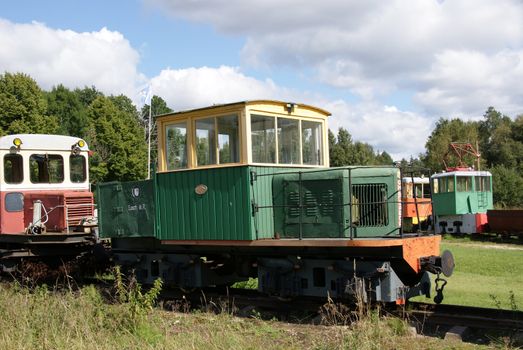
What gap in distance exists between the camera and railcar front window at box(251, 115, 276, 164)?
29.9ft

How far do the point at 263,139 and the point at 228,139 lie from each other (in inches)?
23.0

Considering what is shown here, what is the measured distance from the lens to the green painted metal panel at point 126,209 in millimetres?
10320

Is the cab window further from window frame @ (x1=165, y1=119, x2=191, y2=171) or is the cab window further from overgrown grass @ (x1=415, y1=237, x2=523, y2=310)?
overgrown grass @ (x1=415, y1=237, x2=523, y2=310)

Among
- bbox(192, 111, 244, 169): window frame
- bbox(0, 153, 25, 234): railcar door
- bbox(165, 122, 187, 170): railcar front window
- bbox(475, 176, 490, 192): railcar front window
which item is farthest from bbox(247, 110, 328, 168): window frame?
bbox(475, 176, 490, 192): railcar front window

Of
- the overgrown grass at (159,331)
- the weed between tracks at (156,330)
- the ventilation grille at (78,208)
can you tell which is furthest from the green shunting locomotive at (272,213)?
the ventilation grille at (78,208)

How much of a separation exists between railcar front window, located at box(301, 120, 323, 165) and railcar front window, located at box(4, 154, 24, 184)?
7.37 metres

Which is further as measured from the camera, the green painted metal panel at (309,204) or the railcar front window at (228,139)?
the railcar front window at (228,139)

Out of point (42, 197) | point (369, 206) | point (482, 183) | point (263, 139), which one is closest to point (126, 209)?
point (263, 139)

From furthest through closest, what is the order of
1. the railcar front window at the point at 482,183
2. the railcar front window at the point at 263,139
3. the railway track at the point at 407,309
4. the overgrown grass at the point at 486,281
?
the railcar front window at the point at 482,183 < the overgrown grass at the point at 486,281 < the railcar front window at the point at 263,139 < the railway track at the point at 407,309

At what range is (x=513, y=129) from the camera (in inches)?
2355

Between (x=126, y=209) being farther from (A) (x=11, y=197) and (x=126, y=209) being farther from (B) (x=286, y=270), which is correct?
(A) (x=11, y=197)

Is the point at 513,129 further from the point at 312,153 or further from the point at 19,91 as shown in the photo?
the point at 312,153

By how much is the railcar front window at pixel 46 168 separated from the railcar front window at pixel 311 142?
23.2ft

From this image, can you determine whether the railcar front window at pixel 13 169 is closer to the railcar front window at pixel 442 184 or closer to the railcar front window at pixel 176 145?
the railcar front window at pixel 176 145
